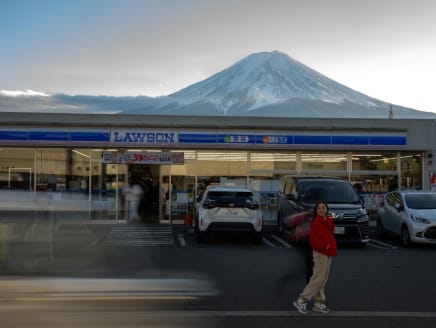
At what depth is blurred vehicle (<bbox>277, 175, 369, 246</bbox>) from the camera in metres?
15.1

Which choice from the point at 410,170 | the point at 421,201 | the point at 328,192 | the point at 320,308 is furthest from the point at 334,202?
the point at 320,308

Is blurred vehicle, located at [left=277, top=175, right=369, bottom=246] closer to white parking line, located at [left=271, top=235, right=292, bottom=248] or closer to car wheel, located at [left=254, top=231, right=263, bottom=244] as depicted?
white parking line, located at [left=271, top=235, right=292, bottom=248]

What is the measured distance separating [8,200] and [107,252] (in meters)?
0.96

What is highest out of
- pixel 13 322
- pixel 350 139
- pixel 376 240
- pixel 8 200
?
pixel 350 139

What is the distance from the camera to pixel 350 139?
22391 millimetres

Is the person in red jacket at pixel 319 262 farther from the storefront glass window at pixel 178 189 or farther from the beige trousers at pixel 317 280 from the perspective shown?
the storefront glass window at pixel 178 189

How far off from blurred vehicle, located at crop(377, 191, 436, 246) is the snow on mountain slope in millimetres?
49918

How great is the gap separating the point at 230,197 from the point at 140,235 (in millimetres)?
3984

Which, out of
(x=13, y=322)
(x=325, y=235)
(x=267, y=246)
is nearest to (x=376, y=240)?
(x=267, y=246)

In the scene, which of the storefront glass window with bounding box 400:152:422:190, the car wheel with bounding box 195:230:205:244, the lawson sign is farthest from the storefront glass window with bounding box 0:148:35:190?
the storefront glass window with bounding box 400:152:422:190

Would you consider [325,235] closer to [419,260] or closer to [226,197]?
[419,260]

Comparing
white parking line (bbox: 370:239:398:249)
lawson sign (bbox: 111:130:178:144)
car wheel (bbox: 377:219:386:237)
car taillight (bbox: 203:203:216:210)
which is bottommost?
white parking line (bbox: 370:239:398:249)

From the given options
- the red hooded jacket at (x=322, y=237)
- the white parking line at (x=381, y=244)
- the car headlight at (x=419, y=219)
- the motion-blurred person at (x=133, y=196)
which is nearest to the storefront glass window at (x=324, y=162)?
the white parking line at (x=381, y=244)

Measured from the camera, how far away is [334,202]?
16.0 m
